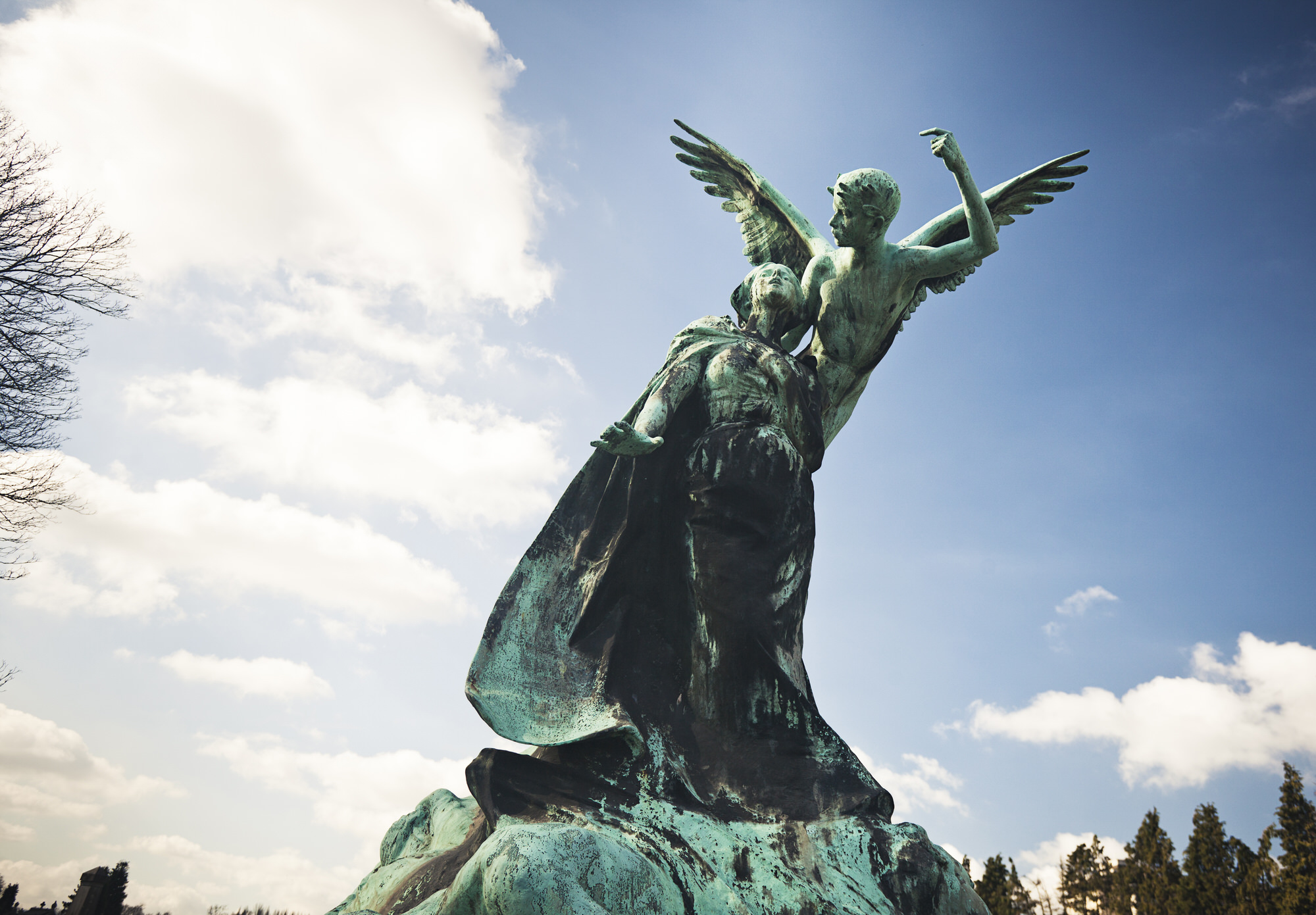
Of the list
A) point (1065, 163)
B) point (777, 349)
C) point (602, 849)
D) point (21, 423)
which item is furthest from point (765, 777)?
point (21, 423)

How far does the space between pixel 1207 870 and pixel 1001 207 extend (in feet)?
52.9

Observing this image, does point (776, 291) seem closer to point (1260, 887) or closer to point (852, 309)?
point (852, 309)

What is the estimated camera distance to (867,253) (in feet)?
15.1

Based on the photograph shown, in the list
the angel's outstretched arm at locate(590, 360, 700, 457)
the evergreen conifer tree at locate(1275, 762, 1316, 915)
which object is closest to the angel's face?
the angel's outstretched arm at locate(590, 360, 700, 457)

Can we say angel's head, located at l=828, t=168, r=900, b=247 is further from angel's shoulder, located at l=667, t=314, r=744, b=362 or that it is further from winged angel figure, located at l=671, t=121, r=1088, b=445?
angel's shoulder, located at l=667, t=314, r=744, b=362

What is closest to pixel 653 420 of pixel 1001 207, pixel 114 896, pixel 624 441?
pixel 624 441

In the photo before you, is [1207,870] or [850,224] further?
[1207,870]

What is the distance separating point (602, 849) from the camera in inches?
107

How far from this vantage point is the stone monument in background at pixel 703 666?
2.99m

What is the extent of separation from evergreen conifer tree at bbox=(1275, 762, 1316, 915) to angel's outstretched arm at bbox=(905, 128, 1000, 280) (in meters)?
14.6

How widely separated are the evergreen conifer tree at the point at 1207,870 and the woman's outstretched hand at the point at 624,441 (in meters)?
16.7

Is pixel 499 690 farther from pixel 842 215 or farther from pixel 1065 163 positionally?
pixel 1065 163

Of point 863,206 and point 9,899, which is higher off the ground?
point 863,206

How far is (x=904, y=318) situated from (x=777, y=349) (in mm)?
910
